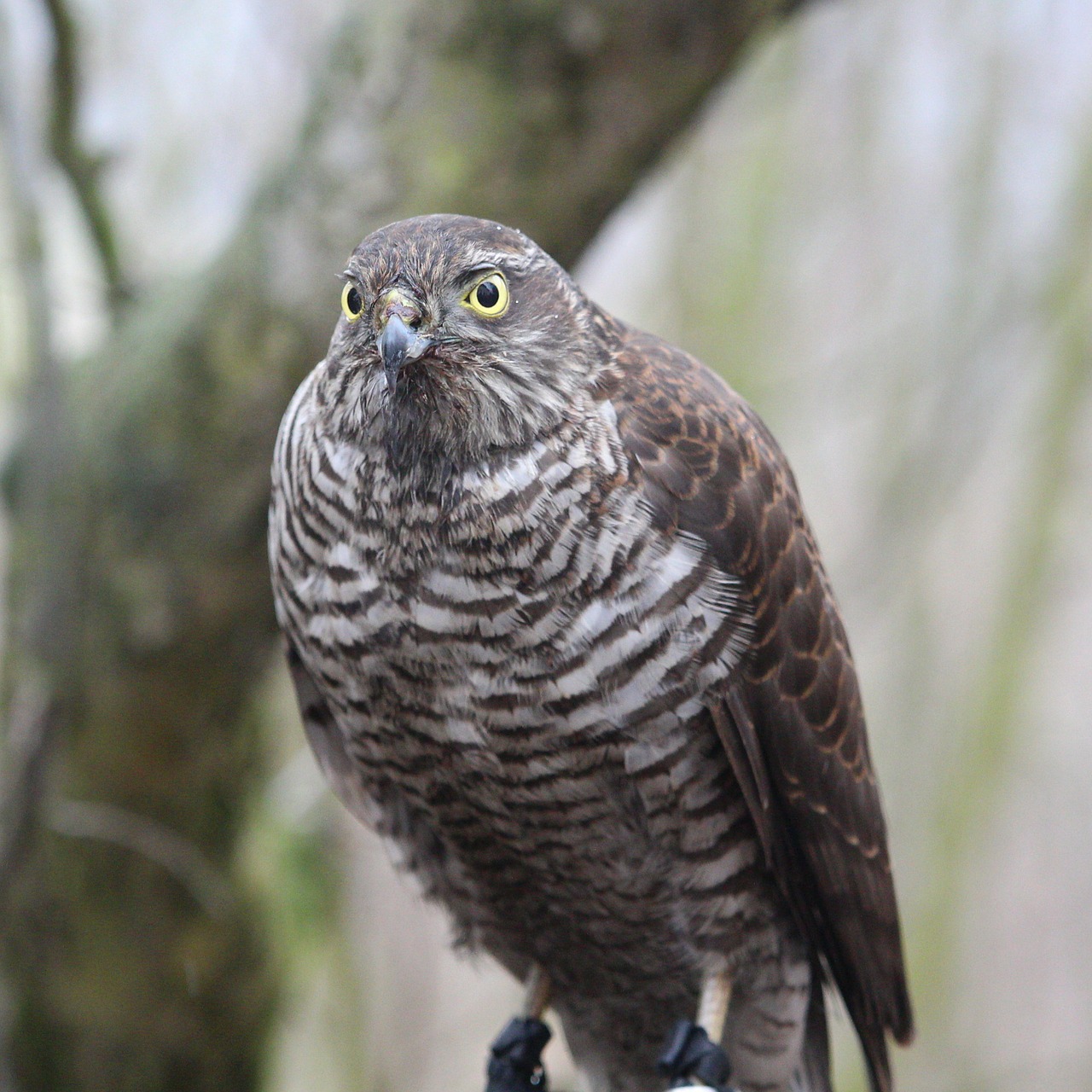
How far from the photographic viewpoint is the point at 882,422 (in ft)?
17.6

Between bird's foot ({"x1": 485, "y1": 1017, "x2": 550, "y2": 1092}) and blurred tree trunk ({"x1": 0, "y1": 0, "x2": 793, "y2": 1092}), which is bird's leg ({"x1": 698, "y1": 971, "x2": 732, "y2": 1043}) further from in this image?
blurred tree trunk ({"x1": 0, "y1": 0, "x2": 793, "y2": 1092})

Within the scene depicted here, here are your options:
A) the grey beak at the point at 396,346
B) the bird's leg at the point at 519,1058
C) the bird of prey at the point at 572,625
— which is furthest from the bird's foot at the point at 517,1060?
the grey beak at the point at 396,346

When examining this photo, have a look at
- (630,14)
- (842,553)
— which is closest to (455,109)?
(630,14)

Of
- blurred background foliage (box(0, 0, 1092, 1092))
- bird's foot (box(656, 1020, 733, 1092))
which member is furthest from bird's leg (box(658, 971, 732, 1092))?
blurred background foliage (box(0, 0, 1092, 1092))

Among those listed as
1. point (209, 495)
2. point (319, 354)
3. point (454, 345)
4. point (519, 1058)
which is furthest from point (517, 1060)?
point (319, 354)

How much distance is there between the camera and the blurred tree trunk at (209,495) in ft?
10.4

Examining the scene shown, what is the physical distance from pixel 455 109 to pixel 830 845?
6.44 ft

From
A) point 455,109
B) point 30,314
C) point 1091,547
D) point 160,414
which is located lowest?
point 30,314

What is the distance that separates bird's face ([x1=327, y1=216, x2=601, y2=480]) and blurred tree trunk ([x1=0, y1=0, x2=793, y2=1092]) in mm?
1222

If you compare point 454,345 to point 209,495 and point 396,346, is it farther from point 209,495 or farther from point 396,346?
point 209,495

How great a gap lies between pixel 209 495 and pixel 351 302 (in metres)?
1.57

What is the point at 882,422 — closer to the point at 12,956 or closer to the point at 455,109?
the point at 455,109

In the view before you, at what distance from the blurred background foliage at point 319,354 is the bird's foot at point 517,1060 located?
1.24 metres

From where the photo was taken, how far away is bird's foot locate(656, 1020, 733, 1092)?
236cm
